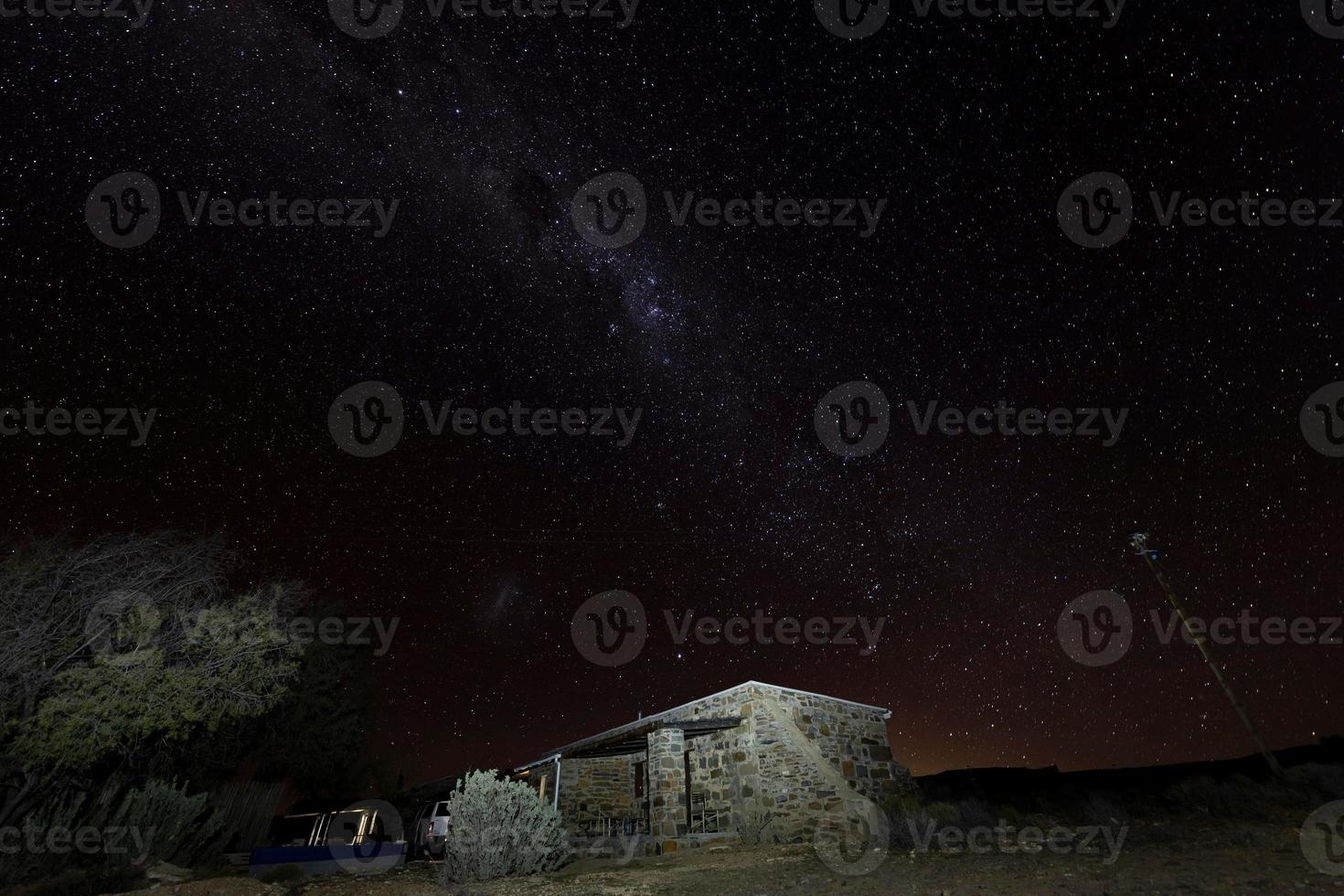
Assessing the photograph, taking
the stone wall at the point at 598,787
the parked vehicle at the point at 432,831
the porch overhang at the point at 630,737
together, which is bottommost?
the parked vehicle at the point at 432,831

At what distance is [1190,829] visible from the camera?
8.39 m

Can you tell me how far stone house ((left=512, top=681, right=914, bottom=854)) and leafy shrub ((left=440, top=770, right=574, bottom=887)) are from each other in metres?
2.81

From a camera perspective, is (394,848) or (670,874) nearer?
(670,874)

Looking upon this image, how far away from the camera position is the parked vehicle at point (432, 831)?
1634cm

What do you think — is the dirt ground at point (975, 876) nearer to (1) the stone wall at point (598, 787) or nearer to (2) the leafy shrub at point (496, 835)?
(2) the leafy shrub at point (496, 835)

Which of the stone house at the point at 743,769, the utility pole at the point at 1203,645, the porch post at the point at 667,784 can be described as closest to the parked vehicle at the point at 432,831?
the stone house at the point at 743,769

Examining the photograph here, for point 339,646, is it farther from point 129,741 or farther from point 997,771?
point 997,771

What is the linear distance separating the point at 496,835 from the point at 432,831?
347 inches

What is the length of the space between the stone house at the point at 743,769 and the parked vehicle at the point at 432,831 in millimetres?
3026

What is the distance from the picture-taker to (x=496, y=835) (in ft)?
32.1

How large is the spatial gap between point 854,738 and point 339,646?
1656 centimetres

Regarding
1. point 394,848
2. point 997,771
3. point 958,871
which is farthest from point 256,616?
point 997,771

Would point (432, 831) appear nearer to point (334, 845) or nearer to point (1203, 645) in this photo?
point (334, 845)

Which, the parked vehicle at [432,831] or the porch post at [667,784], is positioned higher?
the porch post at [667,784]
